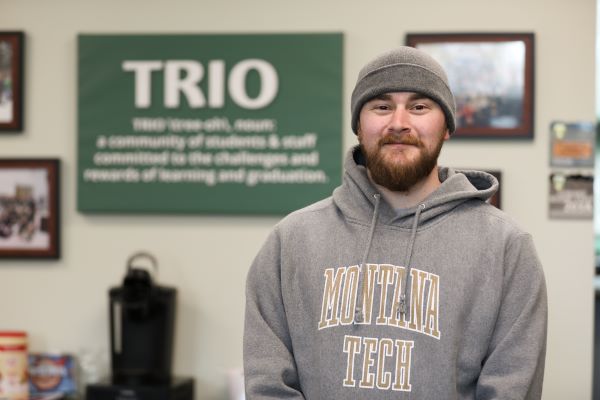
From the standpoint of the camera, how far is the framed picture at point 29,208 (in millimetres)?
3727

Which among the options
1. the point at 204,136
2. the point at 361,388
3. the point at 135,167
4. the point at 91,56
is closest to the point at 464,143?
the point at 204,136

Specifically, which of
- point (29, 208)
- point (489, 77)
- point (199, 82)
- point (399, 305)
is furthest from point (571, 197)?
point (29, 208)

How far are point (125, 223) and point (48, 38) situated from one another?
33.6 inches

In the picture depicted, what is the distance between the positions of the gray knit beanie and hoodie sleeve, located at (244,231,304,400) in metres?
0.38

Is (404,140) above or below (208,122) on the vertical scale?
below

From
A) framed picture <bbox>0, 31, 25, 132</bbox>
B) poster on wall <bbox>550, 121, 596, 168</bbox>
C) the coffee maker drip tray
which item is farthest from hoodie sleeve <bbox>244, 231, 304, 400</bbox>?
framed picture <bbox>0, 31, 25, 132</bbox>

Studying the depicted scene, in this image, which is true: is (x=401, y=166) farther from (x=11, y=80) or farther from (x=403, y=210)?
(x=11, y=80)

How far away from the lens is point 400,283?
70.2 inches

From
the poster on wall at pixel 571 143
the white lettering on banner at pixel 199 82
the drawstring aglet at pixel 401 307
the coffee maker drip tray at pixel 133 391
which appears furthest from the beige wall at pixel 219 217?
the drawstring aglet at pixel 401 307

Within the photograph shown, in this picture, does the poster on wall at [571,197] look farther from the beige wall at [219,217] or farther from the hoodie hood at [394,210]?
the hoodie hood at [394,210]

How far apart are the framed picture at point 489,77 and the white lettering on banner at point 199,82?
612 millimetres

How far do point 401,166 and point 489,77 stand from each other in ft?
6.34

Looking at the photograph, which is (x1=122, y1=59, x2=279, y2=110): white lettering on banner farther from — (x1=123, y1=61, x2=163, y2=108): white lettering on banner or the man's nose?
the man's nose

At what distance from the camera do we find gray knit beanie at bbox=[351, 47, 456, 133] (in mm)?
1800
